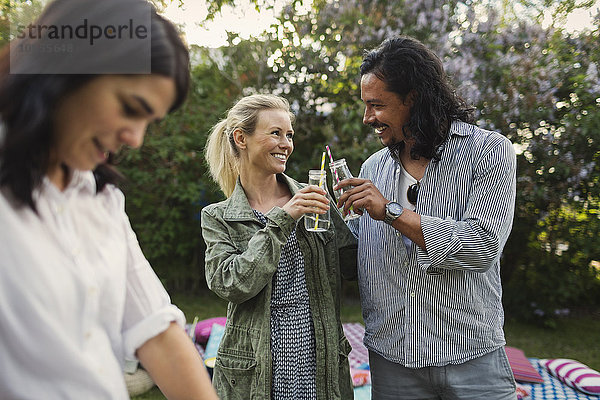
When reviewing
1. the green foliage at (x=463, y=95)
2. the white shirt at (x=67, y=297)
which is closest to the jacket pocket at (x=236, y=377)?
the white shirt at (x=67, y=297)

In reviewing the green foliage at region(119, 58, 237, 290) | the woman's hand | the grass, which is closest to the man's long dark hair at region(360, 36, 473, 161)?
the woman's hand

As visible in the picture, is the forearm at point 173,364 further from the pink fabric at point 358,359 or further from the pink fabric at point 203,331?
the pink fabric at point 203,331

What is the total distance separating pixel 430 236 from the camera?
5.85 feet

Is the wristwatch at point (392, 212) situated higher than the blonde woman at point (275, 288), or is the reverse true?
the wristwatch at point (392, 212)

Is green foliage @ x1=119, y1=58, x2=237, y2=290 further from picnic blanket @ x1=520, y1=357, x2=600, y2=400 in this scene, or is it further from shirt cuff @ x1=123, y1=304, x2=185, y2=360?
shirt cuff @ x1=123, y1=304, x2=185, y2=360

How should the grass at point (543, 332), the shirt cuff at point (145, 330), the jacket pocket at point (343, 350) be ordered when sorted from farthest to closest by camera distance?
the grass at point (543, 332) → the jacket pocket at point (343, 350) → the shirt cuff at point (145, 330)

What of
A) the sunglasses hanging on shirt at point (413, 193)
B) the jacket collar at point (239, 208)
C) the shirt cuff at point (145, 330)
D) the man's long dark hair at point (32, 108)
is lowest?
the shirt cuff at point (145, 330)

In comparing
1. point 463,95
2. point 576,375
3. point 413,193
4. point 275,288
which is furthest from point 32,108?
point 463,95

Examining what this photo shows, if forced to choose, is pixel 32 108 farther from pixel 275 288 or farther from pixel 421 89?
pixel 421 89

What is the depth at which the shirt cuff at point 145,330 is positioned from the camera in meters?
1.09

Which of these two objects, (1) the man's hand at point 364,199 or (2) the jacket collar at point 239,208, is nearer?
(1) the man's hand at point 364,199

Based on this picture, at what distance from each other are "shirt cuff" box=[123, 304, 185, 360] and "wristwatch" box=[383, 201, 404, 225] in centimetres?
95

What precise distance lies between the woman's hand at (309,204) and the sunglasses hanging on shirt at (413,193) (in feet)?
1.04

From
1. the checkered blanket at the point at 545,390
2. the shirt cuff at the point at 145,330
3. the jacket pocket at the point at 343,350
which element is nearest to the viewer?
the shirt cuff at the point at 145,330
